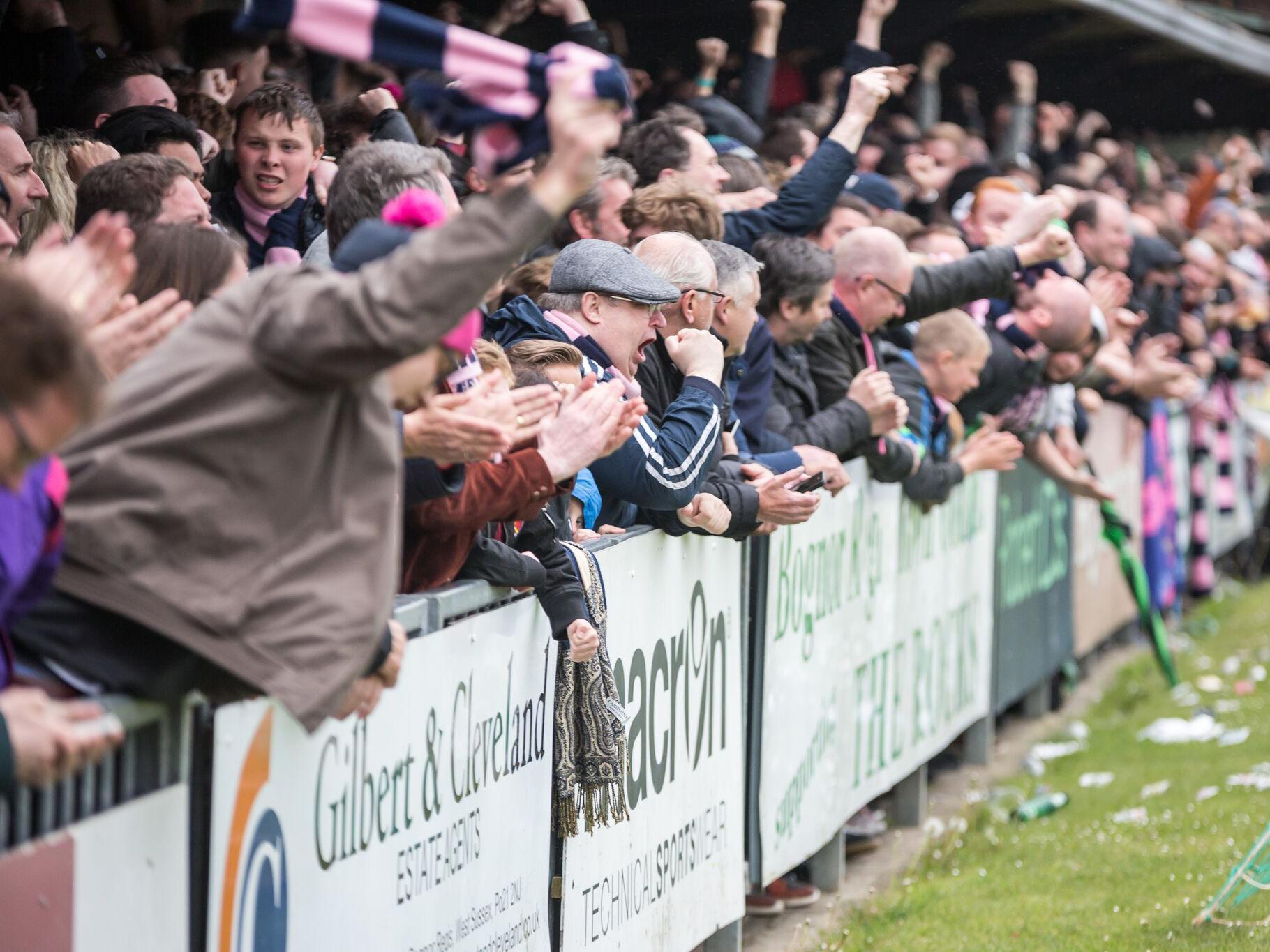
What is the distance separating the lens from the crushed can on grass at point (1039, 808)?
826 centimetres

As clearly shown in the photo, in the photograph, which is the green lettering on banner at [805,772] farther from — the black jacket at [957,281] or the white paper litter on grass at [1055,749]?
the white paper litter on grass at [1055,749]

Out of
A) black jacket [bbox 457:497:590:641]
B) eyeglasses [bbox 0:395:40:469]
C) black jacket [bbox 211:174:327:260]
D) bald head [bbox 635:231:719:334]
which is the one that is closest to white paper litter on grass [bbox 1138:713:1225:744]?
bald head [bbox 635:231:719:334]

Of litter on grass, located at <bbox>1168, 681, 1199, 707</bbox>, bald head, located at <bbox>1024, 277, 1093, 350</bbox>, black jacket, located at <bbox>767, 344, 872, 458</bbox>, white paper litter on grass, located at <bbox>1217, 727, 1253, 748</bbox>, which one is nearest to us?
black jacket, located at <bbox>767, 344, 872, 458</bbox>

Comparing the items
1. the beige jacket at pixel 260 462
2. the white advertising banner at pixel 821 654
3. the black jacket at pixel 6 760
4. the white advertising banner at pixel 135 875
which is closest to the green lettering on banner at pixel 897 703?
the white advertising banner at pixel 821 654

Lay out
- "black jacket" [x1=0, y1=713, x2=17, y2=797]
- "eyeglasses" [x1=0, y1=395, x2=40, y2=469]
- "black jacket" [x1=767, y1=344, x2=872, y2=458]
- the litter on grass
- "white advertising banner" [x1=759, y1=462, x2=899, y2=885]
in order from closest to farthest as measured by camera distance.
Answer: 1. "eyeglasses" [x1=0, y1=395, x2=40, y2=469]
2. "black jacket" [x1=0, y1=713, x2=17, y2=797]
3. "white advertising banner" [x1=759, y1=462, x2=899, y2=885]
4. "black jacket" [x1=767, y1=344, x2=872, y2=458]
5. the litter on grass

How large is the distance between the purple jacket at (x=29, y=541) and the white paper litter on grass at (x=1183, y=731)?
7719 millimetres

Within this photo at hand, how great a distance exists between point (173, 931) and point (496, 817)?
A: 1.33 meters

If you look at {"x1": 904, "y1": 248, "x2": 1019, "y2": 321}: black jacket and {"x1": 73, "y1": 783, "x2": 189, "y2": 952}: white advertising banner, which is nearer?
{"x1": 73, "y1": 783, "x2": 189, "y2": 952}: white advertising banner

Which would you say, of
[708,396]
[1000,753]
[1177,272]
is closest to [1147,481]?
[1177,272]

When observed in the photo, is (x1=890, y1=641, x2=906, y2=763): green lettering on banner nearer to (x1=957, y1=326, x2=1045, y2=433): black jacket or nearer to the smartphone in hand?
(x1=957, y1=326, x2=1045, y2=433): black jacket

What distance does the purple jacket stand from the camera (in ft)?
9.02

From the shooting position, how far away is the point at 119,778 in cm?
295

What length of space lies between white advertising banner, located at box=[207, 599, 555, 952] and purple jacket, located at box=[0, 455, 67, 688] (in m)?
0.46

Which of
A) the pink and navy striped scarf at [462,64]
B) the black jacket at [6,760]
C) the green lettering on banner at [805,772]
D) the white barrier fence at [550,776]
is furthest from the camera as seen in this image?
the green lettering on banner at [805,772]
